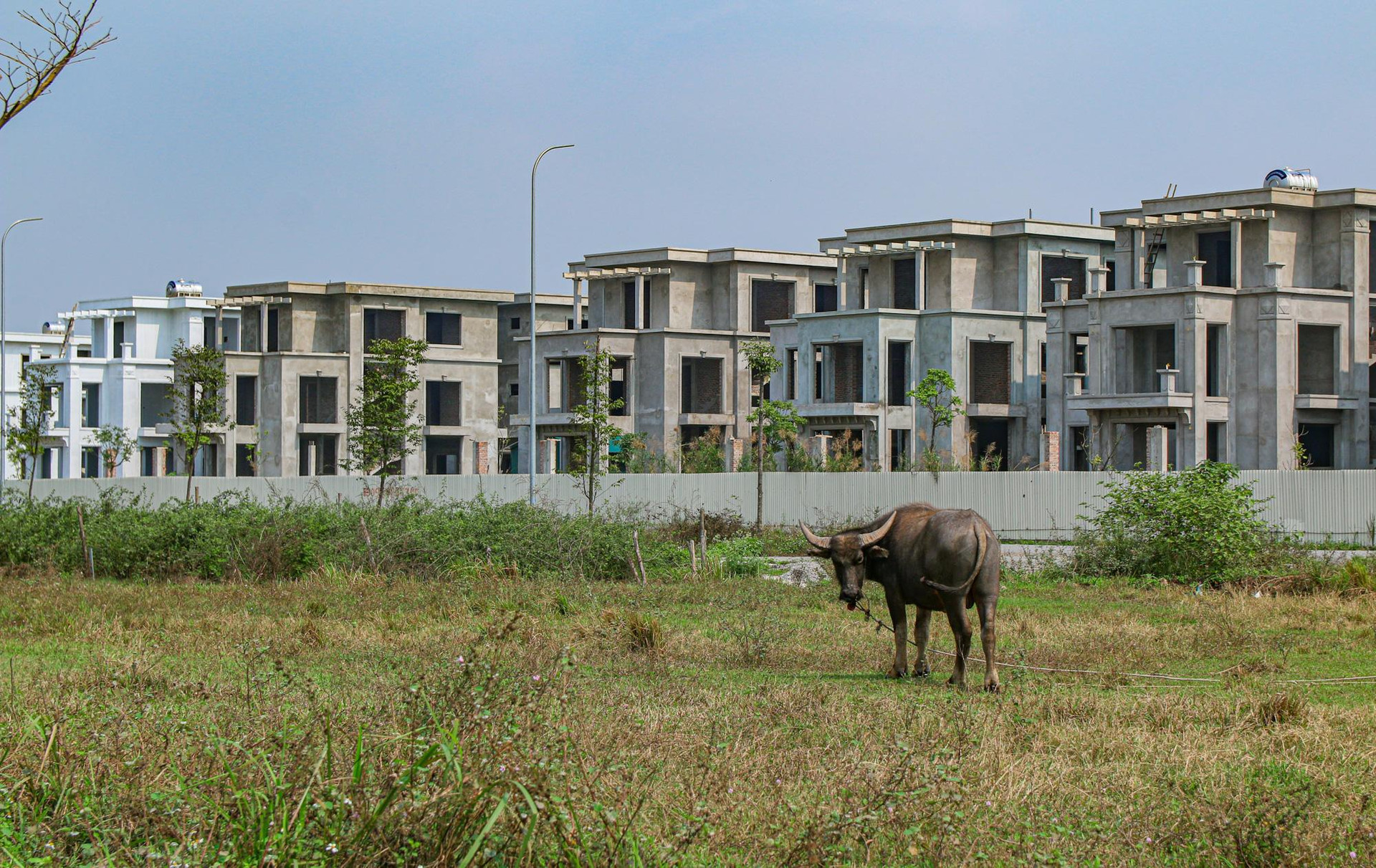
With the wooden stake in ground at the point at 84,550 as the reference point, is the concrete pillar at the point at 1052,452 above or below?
above

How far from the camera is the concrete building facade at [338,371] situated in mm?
66062

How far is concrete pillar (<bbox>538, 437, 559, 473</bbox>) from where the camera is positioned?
6006 cm

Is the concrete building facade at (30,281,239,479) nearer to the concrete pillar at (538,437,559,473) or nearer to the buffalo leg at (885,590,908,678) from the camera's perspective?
the concrete pillar at (538,437,559,473)

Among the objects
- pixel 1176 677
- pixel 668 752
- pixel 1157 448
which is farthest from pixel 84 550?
pixel 1157 448

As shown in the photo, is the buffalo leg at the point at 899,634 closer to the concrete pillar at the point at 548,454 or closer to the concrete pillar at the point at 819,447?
the concrete pillar at the point at 819,447

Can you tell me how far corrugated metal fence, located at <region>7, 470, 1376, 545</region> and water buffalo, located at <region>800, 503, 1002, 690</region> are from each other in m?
19.5

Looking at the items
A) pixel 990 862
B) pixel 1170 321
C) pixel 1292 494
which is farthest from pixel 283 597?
pixel 1170 321

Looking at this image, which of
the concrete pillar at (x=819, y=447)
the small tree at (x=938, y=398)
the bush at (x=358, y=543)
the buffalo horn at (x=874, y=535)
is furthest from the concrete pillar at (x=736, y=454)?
the buffalo horn at (x=874, y=535)

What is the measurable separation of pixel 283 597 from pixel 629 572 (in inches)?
240

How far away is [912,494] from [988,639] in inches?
992

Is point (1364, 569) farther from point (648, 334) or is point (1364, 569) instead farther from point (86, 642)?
point (648, 334)

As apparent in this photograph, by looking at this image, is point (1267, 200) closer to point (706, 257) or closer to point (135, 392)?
point (706, 257)

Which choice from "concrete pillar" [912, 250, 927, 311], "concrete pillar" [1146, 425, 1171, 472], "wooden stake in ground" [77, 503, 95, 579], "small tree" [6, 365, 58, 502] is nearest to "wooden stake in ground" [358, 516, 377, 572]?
"wooden stake in ground" [77, 503, 95, 579]

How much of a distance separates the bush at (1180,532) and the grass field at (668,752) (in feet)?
26.9
